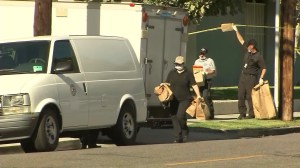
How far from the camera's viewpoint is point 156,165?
48.0ft

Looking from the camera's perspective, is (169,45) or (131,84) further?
(169,45)

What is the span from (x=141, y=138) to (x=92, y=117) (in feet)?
11.4

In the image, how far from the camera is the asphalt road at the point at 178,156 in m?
14.8

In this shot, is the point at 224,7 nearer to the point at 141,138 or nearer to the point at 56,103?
the point at 141,138

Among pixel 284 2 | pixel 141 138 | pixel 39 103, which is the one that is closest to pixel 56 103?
pixel 39 103

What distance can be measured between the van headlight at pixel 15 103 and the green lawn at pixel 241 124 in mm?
7871

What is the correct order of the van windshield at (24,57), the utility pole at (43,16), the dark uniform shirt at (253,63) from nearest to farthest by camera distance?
the van windshield at (24,57)
the utility pole at (43,16)
the dark uniform shirt at (253,63)

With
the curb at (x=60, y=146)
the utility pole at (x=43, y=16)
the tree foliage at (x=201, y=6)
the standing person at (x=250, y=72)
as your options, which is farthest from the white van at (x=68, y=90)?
the tree foliage at (x=201, y=6)

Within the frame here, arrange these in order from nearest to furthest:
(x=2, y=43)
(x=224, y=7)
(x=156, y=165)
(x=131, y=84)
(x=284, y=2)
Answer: (x=156, y=165) → (x=2, y=43) → (x=131, y=84) → (x=284, y=2) → (x=224, y=7)

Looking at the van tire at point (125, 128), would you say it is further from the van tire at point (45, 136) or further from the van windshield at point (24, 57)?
the van windshield at point (24, 57)

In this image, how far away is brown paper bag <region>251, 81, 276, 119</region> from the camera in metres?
25.6

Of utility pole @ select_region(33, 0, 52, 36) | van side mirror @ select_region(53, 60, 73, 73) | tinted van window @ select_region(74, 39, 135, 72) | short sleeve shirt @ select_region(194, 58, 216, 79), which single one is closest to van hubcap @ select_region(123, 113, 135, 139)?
tinted van window @ select_region(74, 39, 135, 72)

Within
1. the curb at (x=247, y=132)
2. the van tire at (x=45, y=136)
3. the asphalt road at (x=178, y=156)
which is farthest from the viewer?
the curb at (x=247, y=132)

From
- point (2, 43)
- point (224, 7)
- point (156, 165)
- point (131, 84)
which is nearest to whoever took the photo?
point (156, 165)
